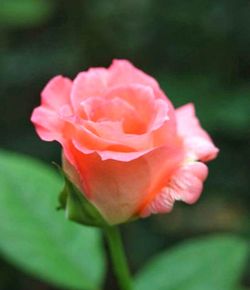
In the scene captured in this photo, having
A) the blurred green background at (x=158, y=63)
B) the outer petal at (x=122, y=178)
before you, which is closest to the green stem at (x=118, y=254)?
the outer petal at (x=122, y=178)

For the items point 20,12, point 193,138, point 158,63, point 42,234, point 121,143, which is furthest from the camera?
point 158,63

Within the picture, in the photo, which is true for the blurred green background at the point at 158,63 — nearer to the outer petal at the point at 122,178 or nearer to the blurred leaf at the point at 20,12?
the blurred leaf at the point at 20,12

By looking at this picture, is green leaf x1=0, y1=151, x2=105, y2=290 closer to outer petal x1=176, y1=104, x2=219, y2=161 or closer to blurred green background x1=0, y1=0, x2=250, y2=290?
outer petal x1=176, y1=104, x2=219, y2=161

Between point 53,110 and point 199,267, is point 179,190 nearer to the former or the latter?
point 53,110

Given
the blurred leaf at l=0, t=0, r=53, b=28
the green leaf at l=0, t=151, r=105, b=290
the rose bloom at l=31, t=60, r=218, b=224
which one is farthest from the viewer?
the blurred leaf at l=0, t=0, r=53, b=28

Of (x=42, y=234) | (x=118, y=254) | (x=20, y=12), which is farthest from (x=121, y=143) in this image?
(x=20, y=12)

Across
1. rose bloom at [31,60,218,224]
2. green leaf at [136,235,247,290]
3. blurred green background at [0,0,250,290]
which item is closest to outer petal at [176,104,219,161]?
rose bloom at [31,60,218,224]

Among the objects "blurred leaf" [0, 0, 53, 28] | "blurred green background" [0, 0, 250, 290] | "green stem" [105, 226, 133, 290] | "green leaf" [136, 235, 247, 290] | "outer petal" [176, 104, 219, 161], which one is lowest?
"blurred green background" [0, 0, 250, 290]

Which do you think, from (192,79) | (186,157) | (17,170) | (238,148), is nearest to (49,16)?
(192,79)
